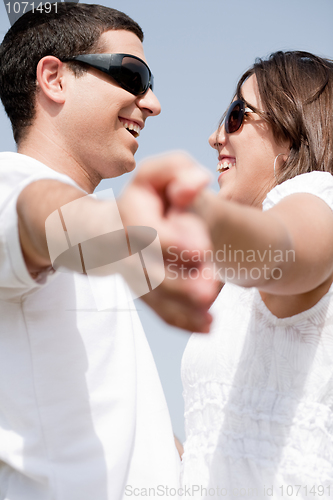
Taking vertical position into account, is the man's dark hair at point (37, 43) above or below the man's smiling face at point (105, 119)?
above

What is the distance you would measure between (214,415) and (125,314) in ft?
1.86

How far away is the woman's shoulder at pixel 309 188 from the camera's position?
4.53ft

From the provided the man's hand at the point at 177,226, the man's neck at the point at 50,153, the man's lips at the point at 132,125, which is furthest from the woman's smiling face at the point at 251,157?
the man's hand at the point at 177,226

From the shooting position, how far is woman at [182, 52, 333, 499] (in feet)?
3.69

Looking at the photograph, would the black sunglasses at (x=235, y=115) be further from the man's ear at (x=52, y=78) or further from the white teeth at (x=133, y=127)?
the man's ear at (x=52, y=78)

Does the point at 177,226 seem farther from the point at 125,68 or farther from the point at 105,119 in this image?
the point at 125,68

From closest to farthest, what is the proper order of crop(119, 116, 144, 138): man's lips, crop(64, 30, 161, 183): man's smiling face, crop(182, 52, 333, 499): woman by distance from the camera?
crop(182, 52, 333, 499): woman, crop(64, 30, 161, 183): man's smiling face, crop(119, 116, 144, 138): man's lips

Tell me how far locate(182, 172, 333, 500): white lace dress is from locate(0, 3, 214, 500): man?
0.65 feet

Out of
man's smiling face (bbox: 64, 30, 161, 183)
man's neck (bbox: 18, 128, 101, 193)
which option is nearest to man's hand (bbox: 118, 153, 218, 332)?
man's neck (bbox: 18, 128, 101, 193)

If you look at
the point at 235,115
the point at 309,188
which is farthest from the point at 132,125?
the point at 309,188

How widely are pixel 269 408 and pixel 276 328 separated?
0.31 meters

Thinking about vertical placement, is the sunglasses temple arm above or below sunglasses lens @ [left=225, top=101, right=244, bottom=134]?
above

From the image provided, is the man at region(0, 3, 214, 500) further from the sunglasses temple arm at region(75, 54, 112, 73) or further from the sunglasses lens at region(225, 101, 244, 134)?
the sunglasses lens at region(225, 101, 244, 134)

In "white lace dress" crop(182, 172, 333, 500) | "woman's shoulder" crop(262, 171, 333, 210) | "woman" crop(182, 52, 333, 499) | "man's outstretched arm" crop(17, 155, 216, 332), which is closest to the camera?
"man's outstretched arm" crop(17, 155, 216, 332)
